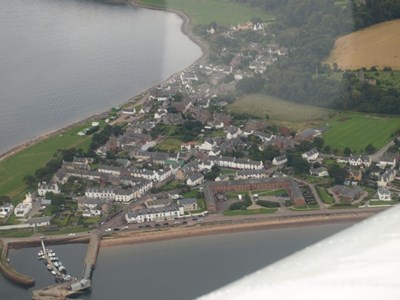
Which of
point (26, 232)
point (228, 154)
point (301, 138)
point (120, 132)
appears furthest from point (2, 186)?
point (301, 138)

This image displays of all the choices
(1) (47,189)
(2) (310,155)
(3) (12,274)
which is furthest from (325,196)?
(3) (12,274)

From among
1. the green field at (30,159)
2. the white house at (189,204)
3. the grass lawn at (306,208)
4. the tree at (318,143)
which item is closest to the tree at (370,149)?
the tree at (318,143)

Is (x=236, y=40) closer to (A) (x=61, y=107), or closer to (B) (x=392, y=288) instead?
(A) (x=61, y=107)

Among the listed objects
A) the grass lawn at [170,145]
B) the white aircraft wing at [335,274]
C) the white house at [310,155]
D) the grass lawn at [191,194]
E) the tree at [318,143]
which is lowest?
the grass lawn at [191,194]

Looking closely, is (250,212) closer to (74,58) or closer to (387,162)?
(387,162)

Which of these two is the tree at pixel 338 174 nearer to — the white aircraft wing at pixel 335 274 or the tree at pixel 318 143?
the tree at pixel 318 143

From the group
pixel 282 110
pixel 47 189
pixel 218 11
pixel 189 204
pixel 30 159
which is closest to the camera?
pixel 189 204
